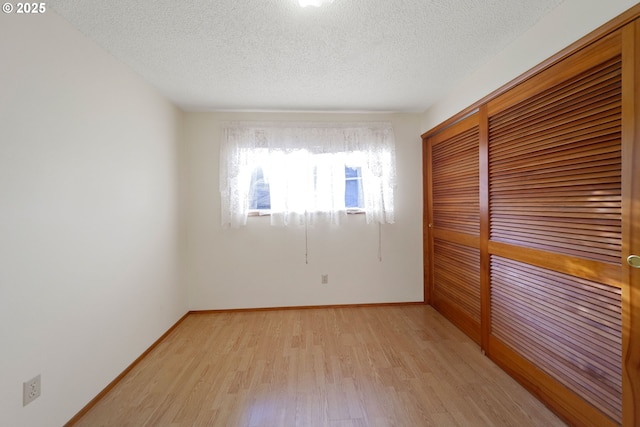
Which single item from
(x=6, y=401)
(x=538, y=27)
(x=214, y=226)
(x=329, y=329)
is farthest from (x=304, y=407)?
(x=538, y=27)

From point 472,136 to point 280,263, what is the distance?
8.05 ft

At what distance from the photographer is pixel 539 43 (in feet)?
5.42

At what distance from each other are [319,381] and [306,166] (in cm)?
222

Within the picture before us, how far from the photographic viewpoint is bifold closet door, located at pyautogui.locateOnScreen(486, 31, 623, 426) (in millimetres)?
1294

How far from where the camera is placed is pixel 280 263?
3240 millimetres

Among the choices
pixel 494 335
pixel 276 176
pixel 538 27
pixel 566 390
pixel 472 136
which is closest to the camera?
pixel 566 390

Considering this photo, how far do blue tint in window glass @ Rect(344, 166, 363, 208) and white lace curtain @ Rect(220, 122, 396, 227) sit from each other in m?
0.06

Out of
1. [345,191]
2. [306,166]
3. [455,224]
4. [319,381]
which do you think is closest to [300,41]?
[306,166]

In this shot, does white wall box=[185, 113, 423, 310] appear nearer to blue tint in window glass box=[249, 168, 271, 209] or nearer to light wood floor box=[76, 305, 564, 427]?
blue tint in window glass box=[249, 168, 271, 209]

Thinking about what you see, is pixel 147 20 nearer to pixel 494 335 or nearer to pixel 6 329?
pixel 6 329

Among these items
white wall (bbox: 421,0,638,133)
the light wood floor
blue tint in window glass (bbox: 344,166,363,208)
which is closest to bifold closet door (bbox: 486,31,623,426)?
white wall (bbox: 421,0,638,133)

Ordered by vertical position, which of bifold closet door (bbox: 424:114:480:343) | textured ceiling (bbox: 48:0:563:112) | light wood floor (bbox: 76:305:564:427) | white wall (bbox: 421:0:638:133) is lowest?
light wood floor (bbox: 76:305:564:427)

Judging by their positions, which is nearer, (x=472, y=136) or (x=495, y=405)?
(x=495, y=405)

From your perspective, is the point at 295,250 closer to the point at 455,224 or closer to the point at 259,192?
the point at 259,192
